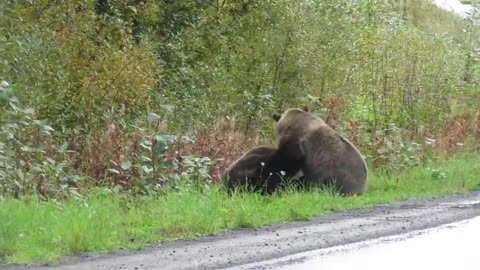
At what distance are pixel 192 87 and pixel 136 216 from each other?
6392 millimetres

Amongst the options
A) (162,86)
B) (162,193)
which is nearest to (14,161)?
(162,193)

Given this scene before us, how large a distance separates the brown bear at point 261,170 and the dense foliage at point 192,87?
395 mm

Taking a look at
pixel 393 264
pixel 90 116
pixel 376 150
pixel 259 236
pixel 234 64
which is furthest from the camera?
pixel 234 64

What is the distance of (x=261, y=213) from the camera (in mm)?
10086

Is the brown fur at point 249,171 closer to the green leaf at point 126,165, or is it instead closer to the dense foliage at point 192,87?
the dense foliage at point 192,87

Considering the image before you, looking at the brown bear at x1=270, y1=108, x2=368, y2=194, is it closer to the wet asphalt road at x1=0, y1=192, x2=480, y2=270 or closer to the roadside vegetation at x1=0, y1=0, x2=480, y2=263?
the roadside vegetation at x1=0, y1=0, x2=480, y2=263

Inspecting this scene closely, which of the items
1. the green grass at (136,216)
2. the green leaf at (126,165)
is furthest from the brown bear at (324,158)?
the green leaf at (126,165)

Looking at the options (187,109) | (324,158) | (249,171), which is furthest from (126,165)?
(187,109)

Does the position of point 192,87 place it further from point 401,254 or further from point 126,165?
point 401,254

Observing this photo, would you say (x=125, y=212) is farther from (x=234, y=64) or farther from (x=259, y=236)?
(x=234, y=64)

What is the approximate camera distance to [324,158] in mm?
12141

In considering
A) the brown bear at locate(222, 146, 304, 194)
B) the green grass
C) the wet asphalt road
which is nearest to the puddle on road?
the wet asphalt road

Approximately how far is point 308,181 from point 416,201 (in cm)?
132

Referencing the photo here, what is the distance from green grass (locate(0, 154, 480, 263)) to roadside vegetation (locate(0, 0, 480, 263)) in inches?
1.0
